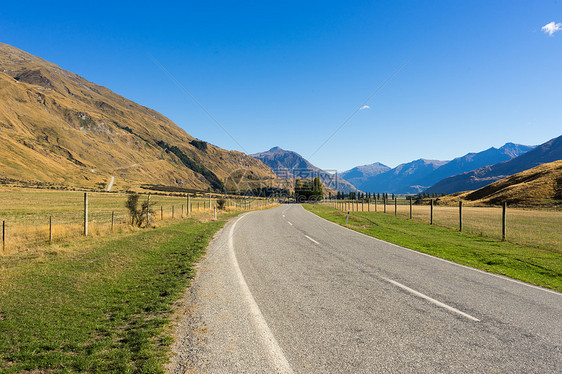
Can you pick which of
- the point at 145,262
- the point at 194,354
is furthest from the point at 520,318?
the point at 145,262

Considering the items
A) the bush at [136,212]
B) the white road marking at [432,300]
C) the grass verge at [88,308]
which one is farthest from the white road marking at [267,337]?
the bush at [136,212]

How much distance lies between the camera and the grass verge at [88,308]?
11.7 feet

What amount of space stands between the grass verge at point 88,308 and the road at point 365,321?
566 millimetres

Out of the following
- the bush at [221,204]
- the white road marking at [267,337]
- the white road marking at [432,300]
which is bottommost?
the white road marking at [432,300]

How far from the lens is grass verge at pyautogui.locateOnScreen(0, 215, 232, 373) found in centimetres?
358

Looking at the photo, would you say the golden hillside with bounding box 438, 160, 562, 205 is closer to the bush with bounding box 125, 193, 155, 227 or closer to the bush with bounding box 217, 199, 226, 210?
the bush with bounding box 217, 199, 226, 210

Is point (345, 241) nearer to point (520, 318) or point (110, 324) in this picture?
point (520, 318)

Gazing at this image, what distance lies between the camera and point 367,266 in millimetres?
8484

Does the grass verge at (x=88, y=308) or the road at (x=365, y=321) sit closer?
the road at (x=365, y=321)

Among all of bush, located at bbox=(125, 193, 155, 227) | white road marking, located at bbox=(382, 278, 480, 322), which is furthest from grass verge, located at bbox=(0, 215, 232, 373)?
bush, located at bbox=(125, 193, 155, 227)

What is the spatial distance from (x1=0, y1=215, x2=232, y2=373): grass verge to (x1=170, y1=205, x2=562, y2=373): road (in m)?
0.57

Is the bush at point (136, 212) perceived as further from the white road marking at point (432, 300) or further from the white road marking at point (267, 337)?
the white road marking at point (432, 300)

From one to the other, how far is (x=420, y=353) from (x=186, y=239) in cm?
1230

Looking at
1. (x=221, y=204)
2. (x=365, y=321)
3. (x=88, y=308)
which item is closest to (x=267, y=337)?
(x=365, y=321)
